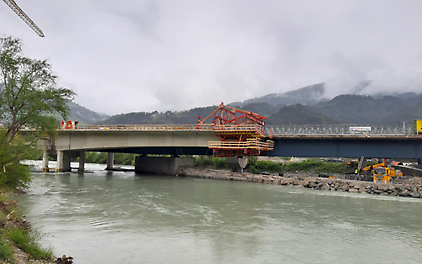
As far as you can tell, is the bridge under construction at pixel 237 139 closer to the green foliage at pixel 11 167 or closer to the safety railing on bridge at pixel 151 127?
the safety railing on bridge at pixel 151 127

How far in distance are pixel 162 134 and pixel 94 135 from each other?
12.3 metres

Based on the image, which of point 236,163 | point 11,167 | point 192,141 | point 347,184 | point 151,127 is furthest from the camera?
point 236,163

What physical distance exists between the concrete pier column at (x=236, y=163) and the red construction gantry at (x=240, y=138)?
914 mm

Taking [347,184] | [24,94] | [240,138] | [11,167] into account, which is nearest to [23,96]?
[24,94]

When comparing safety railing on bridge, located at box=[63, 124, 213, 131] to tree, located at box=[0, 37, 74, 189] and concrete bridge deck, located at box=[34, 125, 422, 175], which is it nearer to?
concrete bridge deck, located at box=[34, 125, 422, 175]

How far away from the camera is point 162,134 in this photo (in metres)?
50.2

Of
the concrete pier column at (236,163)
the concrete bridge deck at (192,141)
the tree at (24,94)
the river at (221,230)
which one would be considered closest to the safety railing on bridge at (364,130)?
the concrete bridge deck at (192,141)

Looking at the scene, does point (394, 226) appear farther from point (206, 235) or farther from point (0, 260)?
point (0, 260)

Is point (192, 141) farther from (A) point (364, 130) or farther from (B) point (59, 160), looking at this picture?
(A) point (364, 130)

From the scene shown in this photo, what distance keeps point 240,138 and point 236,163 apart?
4989mm

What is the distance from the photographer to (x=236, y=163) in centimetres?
5031

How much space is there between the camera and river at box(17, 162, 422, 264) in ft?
40.8

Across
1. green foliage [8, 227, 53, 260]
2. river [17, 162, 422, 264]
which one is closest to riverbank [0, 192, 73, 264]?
green foliage [8, 227, 53, 260]

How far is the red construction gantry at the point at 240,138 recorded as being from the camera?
47031 millimetres
